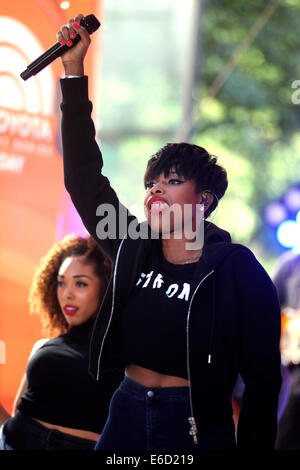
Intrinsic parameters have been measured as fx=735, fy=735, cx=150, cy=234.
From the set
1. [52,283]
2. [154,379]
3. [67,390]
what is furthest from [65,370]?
[154,379]

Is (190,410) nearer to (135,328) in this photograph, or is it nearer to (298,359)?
(135,328)

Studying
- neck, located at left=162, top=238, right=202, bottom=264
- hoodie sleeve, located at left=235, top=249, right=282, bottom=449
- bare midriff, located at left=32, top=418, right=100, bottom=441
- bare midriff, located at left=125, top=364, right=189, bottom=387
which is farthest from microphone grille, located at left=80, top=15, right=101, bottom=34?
bare midriff, located at left=32, top=418, right=100, bottom=441

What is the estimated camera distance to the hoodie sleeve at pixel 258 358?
1.70 metres

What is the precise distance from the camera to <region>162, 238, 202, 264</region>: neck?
1814 millimetres

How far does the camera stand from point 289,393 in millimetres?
3471

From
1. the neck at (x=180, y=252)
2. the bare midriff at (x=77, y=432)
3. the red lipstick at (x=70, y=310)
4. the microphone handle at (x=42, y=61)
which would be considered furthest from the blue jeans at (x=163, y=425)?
the microphone handle at (x=42, y=61)

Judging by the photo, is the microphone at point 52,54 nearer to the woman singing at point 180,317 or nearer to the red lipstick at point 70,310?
the woman singing at point 180,317

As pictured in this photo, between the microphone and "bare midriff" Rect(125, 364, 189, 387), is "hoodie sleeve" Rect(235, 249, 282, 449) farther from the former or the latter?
the microphone

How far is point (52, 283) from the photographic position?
2.37m

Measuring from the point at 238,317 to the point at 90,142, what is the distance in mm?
587

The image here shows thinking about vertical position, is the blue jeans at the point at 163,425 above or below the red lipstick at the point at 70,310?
below

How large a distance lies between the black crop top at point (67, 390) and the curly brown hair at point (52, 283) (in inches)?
4.8
